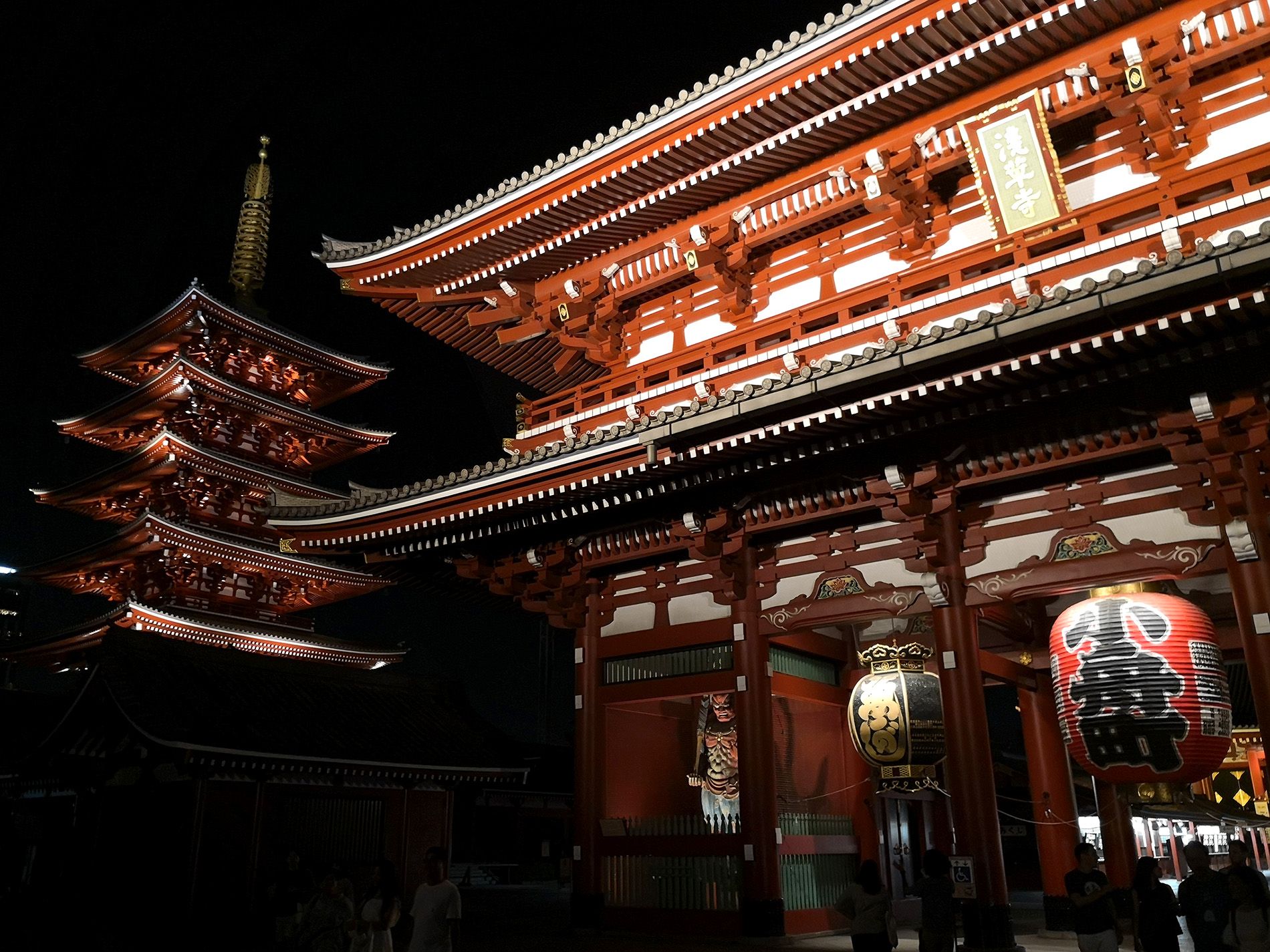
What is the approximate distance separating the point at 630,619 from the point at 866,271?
5779 millimetres

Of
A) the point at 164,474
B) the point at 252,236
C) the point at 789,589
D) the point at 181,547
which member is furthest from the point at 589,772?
the point at 252,236

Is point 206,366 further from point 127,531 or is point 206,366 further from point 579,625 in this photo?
point 579,625

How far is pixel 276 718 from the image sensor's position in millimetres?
14375

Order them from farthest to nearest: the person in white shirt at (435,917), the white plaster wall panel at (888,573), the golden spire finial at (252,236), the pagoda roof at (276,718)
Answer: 1. the golden spire finial at (252,236)
2. the pagoda roof at (276,718)
3. the white plaster wall panel at (888,573)
4. the person in white shirt at (435,917)

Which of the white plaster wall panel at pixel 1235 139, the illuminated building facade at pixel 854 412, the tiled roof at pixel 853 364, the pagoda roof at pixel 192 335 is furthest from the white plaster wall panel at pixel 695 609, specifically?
the pagoda roof at pixel 192 335

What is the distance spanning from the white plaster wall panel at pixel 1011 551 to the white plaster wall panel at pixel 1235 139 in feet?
13.9

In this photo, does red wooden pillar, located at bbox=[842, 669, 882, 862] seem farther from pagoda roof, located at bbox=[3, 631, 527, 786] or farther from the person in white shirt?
the person in white shirt

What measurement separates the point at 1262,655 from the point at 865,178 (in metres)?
6.70

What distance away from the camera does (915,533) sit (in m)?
10.3

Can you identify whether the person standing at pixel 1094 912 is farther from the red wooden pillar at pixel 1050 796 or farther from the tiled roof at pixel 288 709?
the tiled roof at pixel 288 709

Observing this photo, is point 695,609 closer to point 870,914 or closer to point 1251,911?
point 870,914

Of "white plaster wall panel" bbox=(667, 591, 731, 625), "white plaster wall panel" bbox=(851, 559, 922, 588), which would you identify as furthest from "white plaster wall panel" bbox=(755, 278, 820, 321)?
"white plaster wall panel" bbox=(667, 591, 731, 625)

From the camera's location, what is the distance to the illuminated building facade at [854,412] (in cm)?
894

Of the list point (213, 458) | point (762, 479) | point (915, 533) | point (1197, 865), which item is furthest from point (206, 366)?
point (1197, 865)
